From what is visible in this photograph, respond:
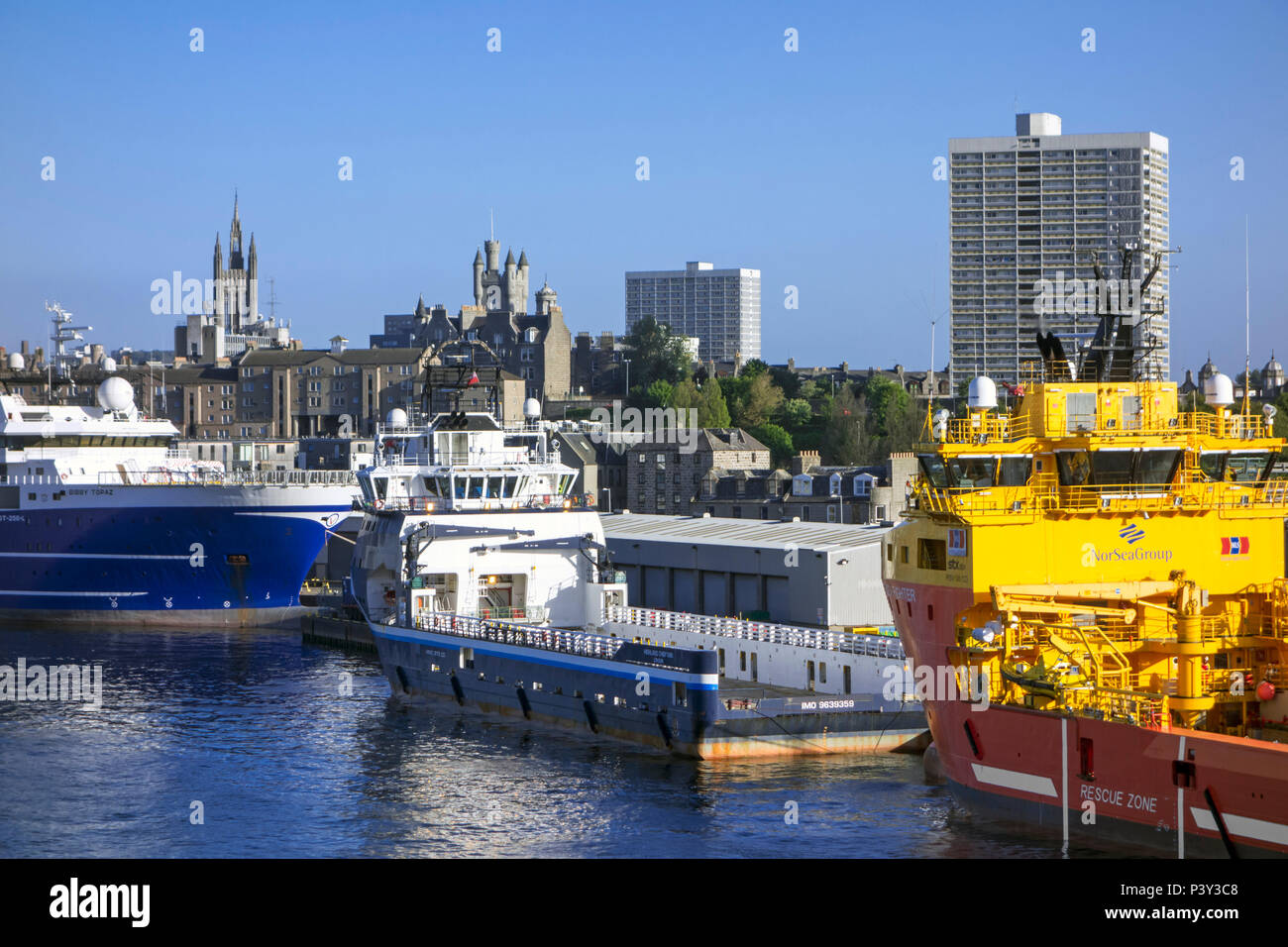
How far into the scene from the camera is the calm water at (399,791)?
1268 inches

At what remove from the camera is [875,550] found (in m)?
53.6

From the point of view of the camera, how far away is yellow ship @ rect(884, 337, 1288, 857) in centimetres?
2889

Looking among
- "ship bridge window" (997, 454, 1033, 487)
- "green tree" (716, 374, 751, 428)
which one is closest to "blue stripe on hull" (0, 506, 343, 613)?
"ship bridge window" (997, 454, 1033, 487)

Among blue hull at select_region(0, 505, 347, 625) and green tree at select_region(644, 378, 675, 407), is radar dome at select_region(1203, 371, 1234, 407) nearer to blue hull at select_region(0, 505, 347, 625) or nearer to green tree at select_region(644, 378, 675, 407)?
blue hull at select_region(0, 505, 347, 625)

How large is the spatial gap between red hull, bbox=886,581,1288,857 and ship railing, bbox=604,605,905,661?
24.8 feet

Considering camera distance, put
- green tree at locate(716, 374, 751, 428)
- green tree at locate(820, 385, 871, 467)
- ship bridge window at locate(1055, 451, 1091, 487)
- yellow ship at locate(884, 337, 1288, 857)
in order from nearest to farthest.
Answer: yellow ship at locate(884, 337, 1288, 857)
ship bridge window at locate(1055, 451, 1091, 487)
green tree at locate(820, 385, 871, 467)
green tree at locate(716, 374, 751, 428)

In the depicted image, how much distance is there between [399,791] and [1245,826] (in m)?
19.1

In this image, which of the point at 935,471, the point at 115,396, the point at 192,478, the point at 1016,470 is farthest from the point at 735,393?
the point at 1016,470

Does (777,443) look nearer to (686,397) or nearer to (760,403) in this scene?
(686,397)

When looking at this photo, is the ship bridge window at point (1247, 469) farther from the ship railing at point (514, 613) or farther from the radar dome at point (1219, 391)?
the ship railing at point (514, 613)

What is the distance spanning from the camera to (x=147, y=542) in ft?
235
